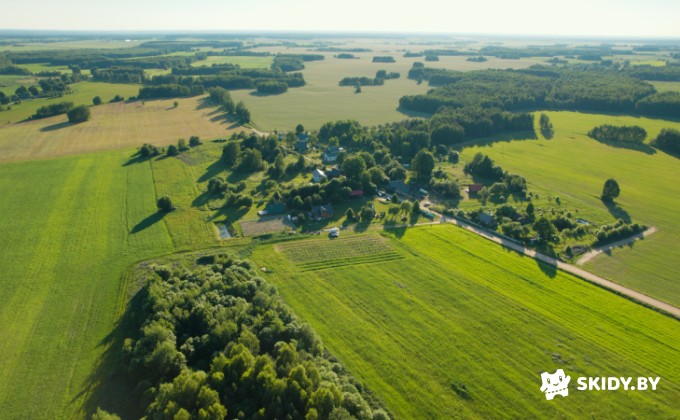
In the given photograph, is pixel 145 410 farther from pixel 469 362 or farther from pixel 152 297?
pixel 469 362

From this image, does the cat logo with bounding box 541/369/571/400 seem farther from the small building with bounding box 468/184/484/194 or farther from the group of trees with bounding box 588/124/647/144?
the group of trees with bounding box 588/124/647/144

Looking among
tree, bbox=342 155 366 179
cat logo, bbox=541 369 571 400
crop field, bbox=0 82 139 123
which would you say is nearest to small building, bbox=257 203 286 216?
tree, bbox=342 155 366 179

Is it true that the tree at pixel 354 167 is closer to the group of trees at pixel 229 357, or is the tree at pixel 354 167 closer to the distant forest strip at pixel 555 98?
the group of trees at pixel 229 357

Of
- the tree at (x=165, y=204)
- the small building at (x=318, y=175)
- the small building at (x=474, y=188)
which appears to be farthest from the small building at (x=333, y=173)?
the tree at (x=165, y=204)

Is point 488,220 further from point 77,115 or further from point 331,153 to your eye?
point 77,115

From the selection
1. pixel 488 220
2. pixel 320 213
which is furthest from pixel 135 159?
pixel 488 220

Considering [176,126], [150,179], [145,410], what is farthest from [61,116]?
[145,410]
